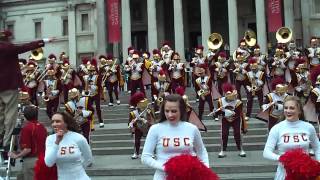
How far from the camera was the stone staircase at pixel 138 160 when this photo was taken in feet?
36.4

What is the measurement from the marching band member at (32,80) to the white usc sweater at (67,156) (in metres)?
14.7

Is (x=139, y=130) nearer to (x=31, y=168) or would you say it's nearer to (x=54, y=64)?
(x=31, y=168)

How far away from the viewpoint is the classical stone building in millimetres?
40250

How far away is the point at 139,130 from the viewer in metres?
13.3

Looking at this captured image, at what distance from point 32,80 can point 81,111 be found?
25.5ft

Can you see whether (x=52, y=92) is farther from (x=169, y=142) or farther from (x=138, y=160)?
(x=169, y=142)

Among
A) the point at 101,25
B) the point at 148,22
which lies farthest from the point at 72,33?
the point at 148,22

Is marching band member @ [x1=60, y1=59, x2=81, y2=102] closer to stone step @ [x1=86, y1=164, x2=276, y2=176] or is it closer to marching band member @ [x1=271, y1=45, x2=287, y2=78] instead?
marching band member @ [x1=271, y1=45, x2=287, y2=78]

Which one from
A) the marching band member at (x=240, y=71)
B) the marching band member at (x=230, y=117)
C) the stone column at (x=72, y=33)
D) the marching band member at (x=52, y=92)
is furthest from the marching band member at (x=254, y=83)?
the stone column at (x=72, y=33)

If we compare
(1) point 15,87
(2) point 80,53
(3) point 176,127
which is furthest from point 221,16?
(3) point 176,127

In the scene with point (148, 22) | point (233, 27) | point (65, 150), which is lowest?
point (65, 150)

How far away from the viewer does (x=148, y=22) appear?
4169cm

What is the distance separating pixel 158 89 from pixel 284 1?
2595cm

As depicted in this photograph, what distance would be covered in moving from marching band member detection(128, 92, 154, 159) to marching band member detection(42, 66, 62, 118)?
5631mm
